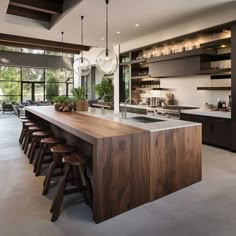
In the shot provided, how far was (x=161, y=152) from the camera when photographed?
298 cm

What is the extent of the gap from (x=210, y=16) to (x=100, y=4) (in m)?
2.53

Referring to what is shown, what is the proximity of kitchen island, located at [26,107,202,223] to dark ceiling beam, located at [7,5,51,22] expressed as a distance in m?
4.20

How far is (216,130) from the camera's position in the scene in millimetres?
5562

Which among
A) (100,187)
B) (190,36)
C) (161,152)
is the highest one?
(190,36)

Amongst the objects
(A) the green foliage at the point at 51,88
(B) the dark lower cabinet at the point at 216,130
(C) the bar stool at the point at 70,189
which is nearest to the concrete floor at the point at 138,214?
(C) the bar stool at the point at 70,189

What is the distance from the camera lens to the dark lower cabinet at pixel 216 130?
5.32m

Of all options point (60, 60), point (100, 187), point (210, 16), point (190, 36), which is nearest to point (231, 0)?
point (210, 16)

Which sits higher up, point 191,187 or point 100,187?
point 100,187

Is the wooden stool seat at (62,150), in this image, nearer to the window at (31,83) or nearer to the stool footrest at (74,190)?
the stool footrest at (74,190)

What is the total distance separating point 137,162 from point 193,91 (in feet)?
15.1

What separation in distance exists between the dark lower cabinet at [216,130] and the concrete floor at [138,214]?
176 centimetres

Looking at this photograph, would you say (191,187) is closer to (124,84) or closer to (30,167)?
(30,167)

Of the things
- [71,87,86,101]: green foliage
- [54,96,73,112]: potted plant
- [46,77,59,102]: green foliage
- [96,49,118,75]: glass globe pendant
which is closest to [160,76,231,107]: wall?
[96,49,118,75]: glass globe pendant

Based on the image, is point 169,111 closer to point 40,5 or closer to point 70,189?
point 40,5
